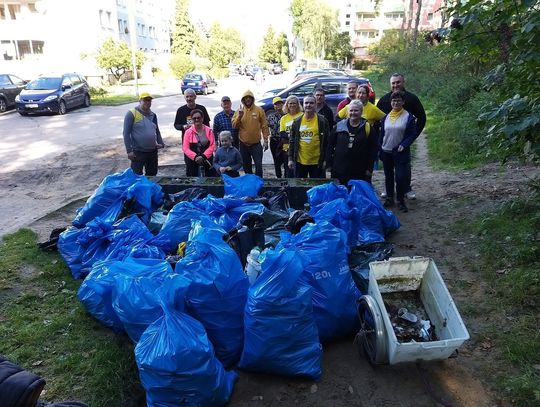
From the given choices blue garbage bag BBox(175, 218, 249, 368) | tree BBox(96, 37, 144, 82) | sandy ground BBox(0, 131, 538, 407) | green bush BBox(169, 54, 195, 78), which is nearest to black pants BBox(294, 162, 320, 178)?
sandy ground BBox(0, 131, 538, 407)

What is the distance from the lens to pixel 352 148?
4973 mm

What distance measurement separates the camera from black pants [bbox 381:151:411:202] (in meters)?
5.35

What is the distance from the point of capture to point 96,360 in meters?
2.81

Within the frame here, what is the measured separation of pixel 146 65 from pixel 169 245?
118 feet

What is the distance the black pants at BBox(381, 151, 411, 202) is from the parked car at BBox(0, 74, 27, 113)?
1574 cm

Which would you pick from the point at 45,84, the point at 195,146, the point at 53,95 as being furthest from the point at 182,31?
the point at 195,146

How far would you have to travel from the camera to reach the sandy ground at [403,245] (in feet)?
8.50

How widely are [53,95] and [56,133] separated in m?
3.99

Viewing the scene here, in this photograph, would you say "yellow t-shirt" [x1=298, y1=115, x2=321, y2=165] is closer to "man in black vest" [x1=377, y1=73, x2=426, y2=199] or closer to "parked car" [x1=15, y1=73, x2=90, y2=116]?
"man in black vest" [x1=377, y1=73, x2=426, y2=199]

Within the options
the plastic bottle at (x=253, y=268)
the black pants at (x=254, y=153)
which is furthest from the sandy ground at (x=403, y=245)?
the black pants at (x=254, y=153)

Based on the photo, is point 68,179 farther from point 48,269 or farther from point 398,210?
point 398,210

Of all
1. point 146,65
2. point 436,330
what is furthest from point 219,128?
point 146,65

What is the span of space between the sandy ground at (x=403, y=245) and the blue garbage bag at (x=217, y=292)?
272 millimetres

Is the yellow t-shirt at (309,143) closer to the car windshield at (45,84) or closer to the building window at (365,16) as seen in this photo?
the car windshield at (45,84)
